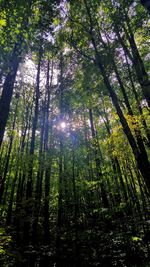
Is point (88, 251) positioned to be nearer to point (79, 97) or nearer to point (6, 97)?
point (6, 97)

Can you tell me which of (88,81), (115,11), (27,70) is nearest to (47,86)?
(27,70)

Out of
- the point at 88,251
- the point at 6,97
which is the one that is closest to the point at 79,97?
the point at 6,97

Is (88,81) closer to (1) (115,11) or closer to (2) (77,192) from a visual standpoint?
(1) (115,11)

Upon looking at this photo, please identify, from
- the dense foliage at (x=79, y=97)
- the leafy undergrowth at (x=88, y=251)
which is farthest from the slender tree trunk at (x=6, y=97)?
the leafy undergrowth at (x=88, y=251)

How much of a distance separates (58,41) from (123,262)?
1081cm

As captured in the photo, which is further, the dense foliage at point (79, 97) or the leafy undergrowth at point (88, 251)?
the leafy undergrowth at point (88, 251)

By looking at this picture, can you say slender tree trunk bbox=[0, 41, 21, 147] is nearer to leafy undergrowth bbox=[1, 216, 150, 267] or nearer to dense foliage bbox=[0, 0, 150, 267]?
dense foliage bbox=[0, 0, 150, 267]

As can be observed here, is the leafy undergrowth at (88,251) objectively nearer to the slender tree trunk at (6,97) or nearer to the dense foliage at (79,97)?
the dense foliage at (79,97)

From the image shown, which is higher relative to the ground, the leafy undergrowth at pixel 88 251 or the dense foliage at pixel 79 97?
the dense foliage at pixel 79 97

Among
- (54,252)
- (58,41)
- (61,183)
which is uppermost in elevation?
(58,41)

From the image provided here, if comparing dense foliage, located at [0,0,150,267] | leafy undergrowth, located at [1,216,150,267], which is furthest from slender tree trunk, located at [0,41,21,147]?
leafy undergrowth, located at [1,216,150,267]

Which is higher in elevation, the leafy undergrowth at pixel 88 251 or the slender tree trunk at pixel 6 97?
the slender tree trunk at pixel 6 97

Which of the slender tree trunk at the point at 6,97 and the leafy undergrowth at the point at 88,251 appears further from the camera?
the leafy undergrowth at the point at 88,251

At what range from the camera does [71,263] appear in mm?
9406
